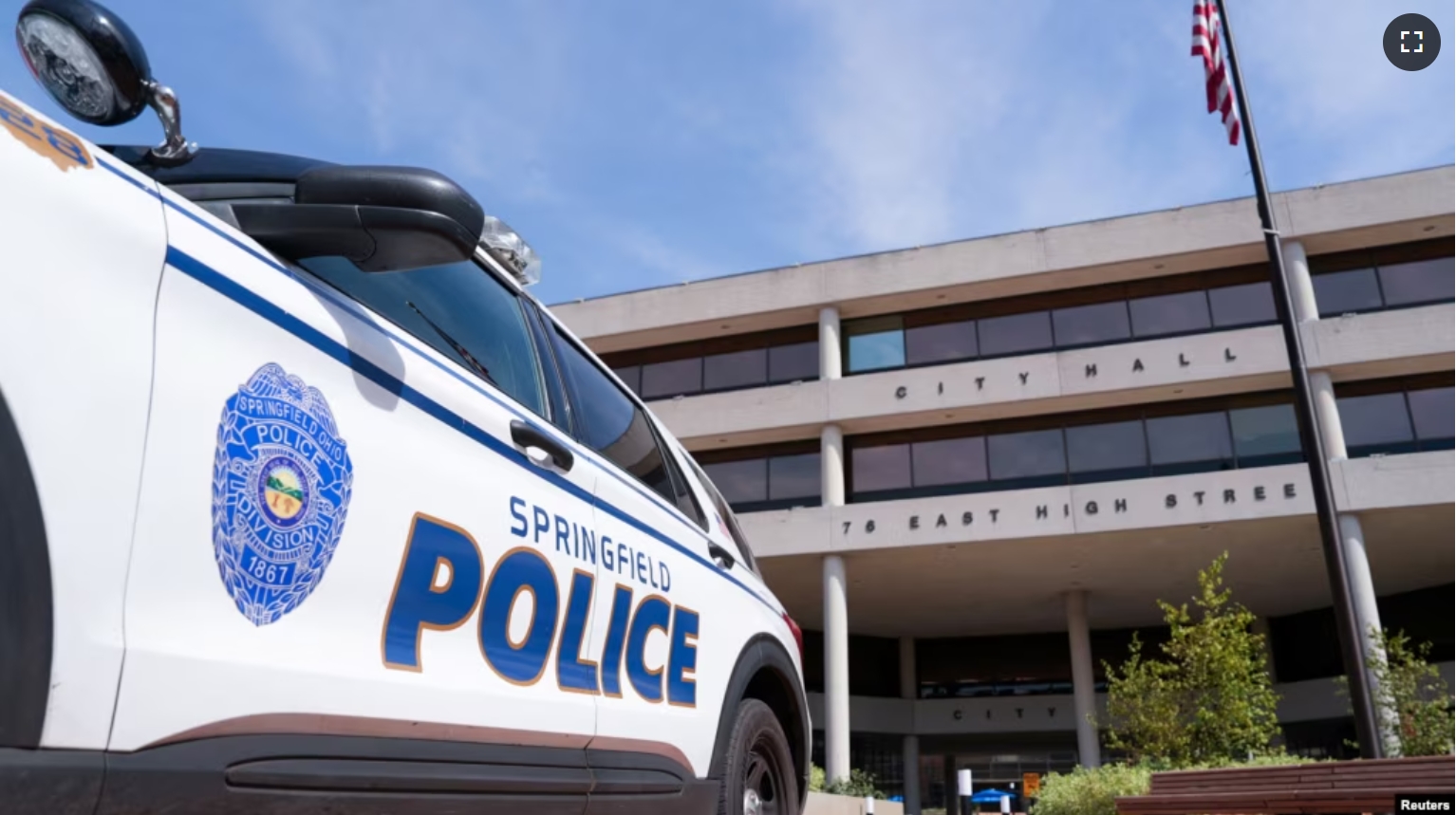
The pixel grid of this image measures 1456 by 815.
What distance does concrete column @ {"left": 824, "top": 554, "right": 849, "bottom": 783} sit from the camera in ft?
78.9

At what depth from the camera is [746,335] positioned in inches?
1123

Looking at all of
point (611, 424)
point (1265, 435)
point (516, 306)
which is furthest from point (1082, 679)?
point (516, 306)

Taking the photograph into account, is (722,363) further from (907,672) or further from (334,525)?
(334,525)

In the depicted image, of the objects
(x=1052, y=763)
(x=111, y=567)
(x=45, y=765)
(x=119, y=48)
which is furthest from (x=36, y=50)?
(x=1052, y=763)

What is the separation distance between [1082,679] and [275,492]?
96.1 feet

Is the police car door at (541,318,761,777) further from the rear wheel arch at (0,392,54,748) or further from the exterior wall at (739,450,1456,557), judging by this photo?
the exterior wall at (739,450,1456,557)

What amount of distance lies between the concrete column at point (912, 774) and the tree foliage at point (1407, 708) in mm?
18517

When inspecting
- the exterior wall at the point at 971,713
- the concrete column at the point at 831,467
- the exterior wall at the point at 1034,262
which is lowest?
the exterior wall at the point at 971,713

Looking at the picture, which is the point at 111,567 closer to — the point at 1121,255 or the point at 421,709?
the point at 421,709

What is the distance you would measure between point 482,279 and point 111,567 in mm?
1442

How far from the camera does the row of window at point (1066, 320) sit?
952 inches

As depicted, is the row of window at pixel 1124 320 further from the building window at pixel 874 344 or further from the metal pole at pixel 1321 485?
the metal pole at pixel 1321 485

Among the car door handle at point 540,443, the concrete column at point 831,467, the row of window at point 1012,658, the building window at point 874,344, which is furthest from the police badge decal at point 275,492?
the row of window at point 1012,658

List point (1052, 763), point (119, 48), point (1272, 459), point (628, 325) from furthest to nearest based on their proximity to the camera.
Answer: point (1052, 763) < point (628, 325) < point (1272, 459) < point (119, 48)
